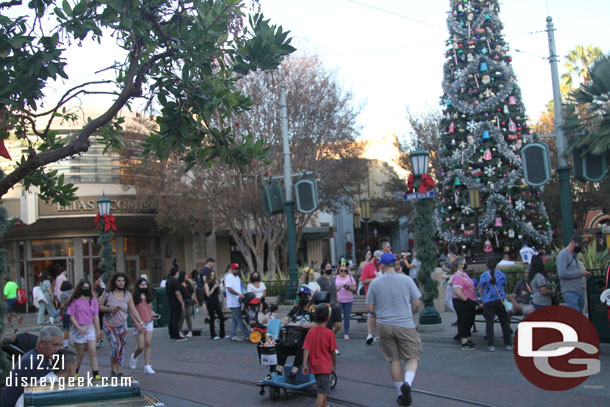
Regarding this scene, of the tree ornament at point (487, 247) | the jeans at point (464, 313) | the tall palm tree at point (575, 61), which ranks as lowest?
the jeans at point (464, 313)

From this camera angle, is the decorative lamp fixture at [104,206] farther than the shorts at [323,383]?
Yes

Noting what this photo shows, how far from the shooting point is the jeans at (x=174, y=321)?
631 inches

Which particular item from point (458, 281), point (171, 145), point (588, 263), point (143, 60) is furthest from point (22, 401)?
point (588, 263)

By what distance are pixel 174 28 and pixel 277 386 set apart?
4928mm

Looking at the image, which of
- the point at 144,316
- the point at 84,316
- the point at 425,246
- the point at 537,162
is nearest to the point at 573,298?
the point at 425,246

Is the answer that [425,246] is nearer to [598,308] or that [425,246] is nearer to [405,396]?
[598,308]

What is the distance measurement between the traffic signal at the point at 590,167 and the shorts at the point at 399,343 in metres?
8.09

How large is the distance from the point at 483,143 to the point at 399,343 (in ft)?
66.5

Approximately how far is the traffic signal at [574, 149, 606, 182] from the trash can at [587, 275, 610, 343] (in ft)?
12.9

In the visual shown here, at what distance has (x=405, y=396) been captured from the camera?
7938 mm

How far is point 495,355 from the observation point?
11508 millimetres

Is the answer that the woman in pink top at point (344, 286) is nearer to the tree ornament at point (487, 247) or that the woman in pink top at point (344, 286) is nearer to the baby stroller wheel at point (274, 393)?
the baby stroller wheel at point (274, 393)

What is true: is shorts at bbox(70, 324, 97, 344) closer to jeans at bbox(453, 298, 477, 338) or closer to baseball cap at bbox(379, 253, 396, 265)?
baseball cap at bbox(379, 253, 396, 265)

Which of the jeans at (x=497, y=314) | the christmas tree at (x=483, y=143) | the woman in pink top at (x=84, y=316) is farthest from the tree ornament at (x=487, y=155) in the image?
the woman in pink top at (x=84, y=316)
